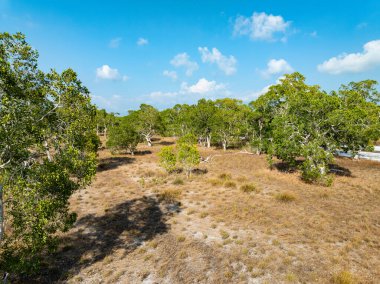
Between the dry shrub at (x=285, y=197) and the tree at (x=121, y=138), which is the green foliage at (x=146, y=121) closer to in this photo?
the tree at (x=121, y=138)

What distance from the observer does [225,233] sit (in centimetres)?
1630

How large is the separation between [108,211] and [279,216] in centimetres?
1468

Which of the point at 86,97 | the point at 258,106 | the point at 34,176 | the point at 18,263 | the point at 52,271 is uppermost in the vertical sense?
the point at 258,106

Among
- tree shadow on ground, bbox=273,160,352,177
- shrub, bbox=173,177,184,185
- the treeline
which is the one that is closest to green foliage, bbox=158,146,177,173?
shrub, bbox=173,177,184,185

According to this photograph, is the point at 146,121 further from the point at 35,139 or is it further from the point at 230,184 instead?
the point at 35,139

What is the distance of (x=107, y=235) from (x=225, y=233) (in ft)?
27.6

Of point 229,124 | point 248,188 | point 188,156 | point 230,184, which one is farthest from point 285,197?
point 229,124

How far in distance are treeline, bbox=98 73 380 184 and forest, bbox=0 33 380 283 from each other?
0.14m

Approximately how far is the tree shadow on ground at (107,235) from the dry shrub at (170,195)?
3.47 ft

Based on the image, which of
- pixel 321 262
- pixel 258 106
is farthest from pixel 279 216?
pixel 258 106

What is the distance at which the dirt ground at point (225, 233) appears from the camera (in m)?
12.4

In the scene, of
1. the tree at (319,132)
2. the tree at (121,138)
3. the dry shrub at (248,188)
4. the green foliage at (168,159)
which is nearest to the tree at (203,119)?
the tree at (121,138)

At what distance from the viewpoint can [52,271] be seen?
12.9 m

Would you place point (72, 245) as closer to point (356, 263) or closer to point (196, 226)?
point (196, 226)
